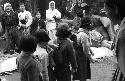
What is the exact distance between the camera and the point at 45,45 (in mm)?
5512

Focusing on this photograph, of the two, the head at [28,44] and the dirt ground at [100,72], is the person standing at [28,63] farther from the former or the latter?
the dirt ground at [100,72]

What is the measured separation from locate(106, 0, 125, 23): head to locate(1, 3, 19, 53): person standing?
32.7ft

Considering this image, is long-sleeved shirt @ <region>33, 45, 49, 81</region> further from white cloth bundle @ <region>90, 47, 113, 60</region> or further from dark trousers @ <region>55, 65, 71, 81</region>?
white cloth bundle @ <region>90, 47, 113, 60</region>

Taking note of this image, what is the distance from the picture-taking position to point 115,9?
249 cm

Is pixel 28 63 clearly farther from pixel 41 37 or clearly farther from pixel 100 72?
pixel 100 72

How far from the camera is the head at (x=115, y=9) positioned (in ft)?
7.87

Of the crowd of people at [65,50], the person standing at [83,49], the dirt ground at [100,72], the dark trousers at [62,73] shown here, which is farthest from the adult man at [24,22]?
the dark trousers at [62,73]

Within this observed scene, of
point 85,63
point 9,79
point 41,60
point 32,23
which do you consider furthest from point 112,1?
point 32,23

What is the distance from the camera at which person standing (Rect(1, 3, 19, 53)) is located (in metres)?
12.4

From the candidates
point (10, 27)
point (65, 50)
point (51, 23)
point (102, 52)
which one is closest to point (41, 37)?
point (65, 50)

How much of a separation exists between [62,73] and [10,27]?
267 inches

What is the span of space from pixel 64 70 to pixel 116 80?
3580 mm

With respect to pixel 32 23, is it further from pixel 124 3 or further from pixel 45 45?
pixel 124 3

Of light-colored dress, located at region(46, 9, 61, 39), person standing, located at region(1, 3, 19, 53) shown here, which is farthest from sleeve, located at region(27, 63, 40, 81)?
light-colored dress, located at region(46, 9, 61, 39)
